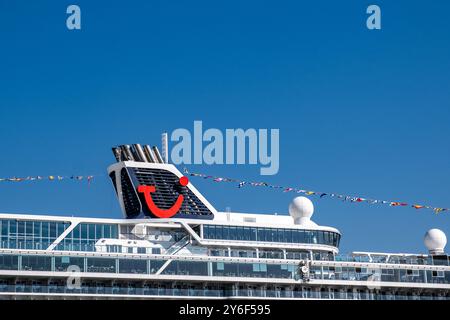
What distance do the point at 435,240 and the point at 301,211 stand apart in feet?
36.1

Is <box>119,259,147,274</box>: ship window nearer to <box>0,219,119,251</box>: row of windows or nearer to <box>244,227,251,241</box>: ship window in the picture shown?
<box>0,219,119,251</box>: row of windows

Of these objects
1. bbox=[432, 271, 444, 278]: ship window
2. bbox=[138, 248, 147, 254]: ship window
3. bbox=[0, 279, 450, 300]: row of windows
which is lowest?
bbox=[0, 279, 450, 300]: row of windows

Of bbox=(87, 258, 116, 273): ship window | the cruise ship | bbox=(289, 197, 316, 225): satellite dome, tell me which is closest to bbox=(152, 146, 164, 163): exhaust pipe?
the cruise ship

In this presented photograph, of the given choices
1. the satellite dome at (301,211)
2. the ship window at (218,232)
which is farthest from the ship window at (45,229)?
the satellite dome at (301,211)

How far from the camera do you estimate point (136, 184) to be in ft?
203

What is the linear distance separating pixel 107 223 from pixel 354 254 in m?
19.0

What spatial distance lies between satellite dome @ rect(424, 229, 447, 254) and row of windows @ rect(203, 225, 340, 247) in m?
8.55

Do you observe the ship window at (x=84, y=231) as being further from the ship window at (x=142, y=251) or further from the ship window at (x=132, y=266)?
the ship window at (x=142, y=251)

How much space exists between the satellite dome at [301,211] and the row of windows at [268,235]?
1328 mm

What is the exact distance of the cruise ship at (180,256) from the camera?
A: 55844mm

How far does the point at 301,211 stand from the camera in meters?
66.2

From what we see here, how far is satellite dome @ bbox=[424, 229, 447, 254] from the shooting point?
7056 cm
